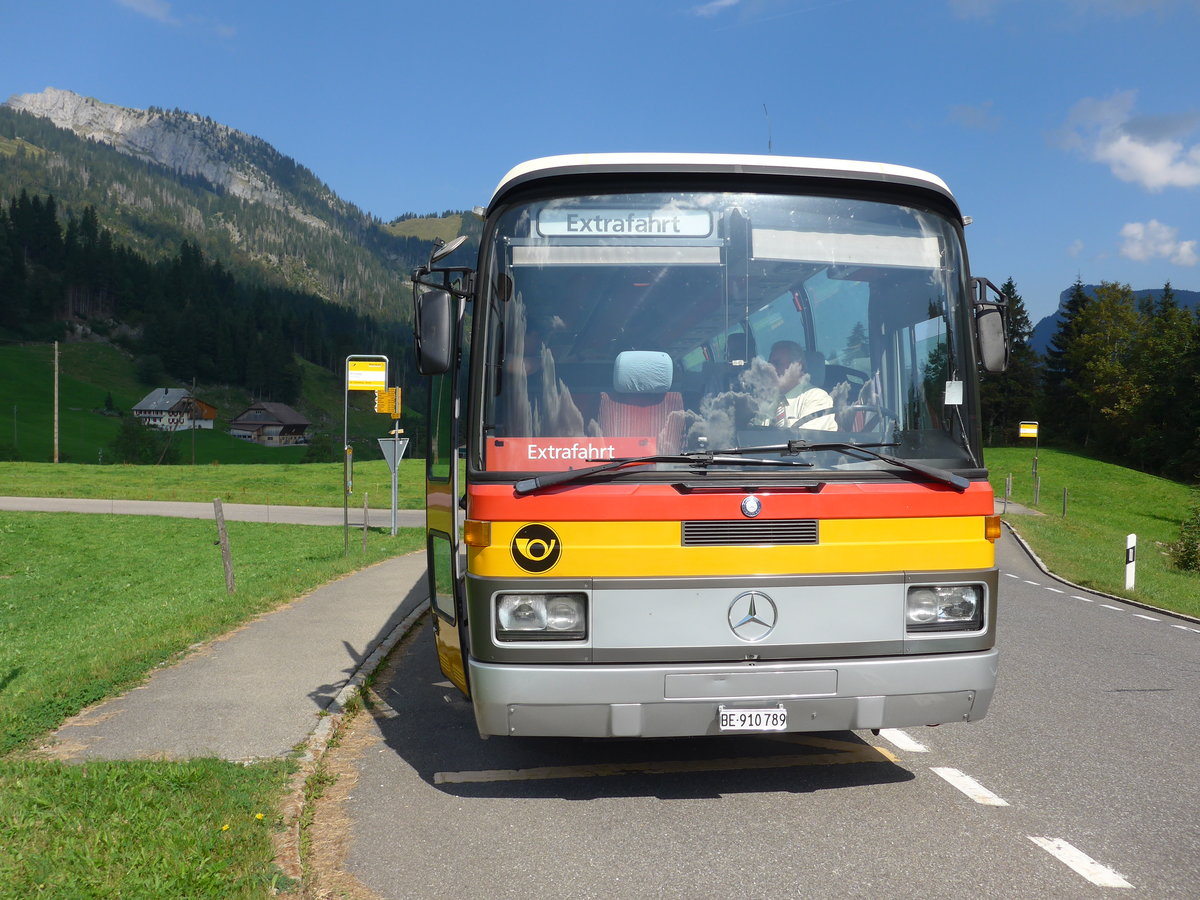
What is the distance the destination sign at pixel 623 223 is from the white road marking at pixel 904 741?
3057mm

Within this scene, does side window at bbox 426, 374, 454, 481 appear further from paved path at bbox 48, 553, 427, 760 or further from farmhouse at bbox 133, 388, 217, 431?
farmhouse at bbox 133, 388, 217, 431

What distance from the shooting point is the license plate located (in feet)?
Answer: 15.9

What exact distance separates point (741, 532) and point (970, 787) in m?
1.96

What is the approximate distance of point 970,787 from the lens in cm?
554

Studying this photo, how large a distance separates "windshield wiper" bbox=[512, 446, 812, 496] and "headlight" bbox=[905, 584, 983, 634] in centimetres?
81

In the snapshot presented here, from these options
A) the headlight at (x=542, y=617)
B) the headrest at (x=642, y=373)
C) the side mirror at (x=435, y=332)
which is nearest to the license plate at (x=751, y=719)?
the headlight at (x=542, y=617)

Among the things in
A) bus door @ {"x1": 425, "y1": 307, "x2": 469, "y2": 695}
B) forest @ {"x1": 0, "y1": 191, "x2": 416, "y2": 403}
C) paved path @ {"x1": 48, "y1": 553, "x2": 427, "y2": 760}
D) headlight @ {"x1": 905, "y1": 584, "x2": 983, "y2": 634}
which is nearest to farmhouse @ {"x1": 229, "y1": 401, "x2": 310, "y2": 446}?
forest @ {"x1": 0, "y1": 191, "x2": 416, "y2": 403}

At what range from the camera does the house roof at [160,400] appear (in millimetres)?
139375

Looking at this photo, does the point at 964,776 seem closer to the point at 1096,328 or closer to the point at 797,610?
the point at 797,610

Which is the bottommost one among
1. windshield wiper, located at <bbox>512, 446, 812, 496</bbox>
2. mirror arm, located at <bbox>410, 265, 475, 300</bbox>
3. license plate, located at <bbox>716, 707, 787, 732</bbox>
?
license plate, located at <bbox>716, 707, 787, 732</bbox>

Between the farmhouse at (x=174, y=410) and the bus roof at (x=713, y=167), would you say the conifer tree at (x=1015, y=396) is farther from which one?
the bus roof at (x=713, y=167)

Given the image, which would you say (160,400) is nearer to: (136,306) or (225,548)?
(136,306)

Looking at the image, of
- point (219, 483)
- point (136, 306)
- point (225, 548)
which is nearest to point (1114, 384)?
point (219, 483)

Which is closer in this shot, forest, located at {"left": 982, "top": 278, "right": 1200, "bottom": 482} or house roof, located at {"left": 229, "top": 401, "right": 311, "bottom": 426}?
forest, located at {"left": 982, "top": 278, "right": 1200, "bottom": 482}
